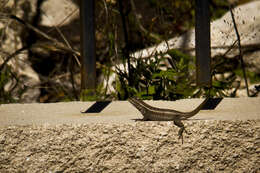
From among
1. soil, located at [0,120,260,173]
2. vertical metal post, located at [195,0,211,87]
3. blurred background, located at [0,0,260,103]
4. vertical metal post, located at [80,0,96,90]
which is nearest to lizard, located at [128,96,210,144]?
soil, located at [0,120,260,173]

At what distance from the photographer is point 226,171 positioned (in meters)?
3.25

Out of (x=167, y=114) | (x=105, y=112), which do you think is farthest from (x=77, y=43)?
(x=167, y=114)

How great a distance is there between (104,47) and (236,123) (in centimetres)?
461

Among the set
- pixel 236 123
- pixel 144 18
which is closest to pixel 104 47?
pixel 144 18

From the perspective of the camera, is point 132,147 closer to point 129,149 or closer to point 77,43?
point 129,149

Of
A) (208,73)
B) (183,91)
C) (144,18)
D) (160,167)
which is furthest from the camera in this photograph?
(144,18)

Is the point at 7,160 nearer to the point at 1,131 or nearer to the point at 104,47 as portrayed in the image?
the point at 1,131

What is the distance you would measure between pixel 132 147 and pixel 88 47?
95cm

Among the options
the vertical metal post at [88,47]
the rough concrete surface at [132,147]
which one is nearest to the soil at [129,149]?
the rough concrete surface at [132,147]

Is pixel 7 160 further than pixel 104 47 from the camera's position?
No

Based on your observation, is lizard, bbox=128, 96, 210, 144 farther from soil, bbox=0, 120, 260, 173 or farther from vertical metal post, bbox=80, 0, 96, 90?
vertical metal post, bbox=80, 0, 96, 90

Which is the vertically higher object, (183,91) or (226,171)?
(183,91)

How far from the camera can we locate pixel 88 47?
3.65 meters

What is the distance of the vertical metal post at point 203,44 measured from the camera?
12.2 ft
